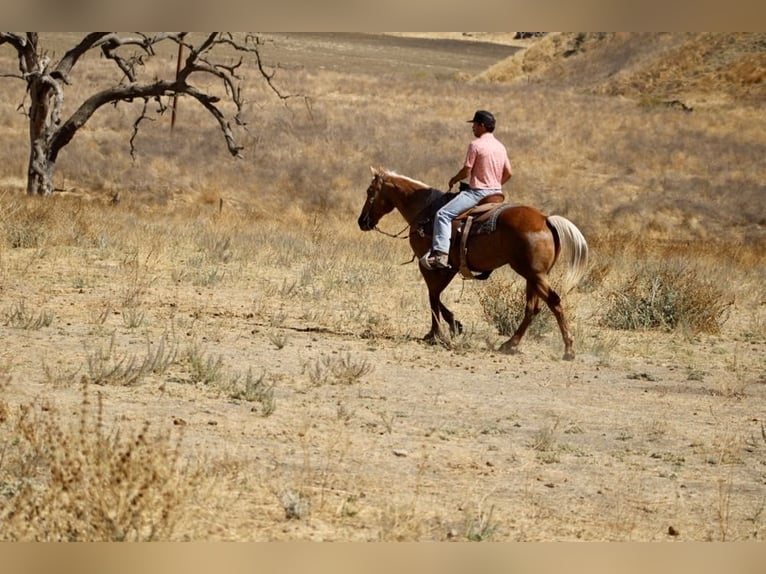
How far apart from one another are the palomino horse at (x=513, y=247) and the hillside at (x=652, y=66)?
108ft

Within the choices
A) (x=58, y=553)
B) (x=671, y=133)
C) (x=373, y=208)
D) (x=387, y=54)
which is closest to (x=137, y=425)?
(x=58, y=553)

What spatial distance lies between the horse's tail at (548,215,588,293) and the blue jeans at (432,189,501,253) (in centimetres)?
88

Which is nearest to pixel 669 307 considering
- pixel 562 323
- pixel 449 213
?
pixel 562 323

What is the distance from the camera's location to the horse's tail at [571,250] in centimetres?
1109

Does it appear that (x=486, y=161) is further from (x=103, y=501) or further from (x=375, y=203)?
(x=103, y=501)

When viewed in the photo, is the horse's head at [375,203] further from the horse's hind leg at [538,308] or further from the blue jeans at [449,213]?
the horse's hind leg at [538,308]

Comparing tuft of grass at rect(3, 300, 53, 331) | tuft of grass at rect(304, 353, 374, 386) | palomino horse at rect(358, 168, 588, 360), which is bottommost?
tuft of grass at rect(3, 300, 53, 331)

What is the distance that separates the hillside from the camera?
51.7 m

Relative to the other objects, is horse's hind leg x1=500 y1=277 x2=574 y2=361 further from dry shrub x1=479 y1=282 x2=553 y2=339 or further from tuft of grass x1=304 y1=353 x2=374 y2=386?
tuft of grass x1=304 y1=353 x2=374 y2=386

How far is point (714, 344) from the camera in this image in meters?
13.2

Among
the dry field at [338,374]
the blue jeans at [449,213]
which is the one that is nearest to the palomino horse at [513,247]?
the blue jeans at [449,213]

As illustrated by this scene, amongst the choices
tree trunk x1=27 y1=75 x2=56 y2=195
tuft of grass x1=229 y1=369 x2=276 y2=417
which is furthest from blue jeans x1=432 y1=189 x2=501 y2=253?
tree trunk x1=27 y1=75 x2=56 y2=195

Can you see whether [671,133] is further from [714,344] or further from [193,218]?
[714,344]

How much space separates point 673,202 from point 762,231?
2.94 metres
